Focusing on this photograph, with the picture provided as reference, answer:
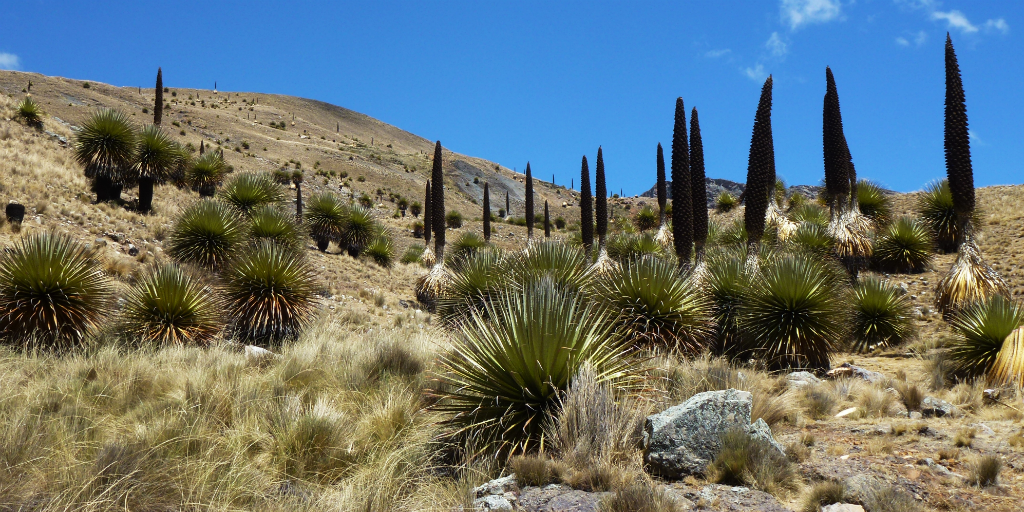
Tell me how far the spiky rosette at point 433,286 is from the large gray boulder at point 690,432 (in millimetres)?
15089

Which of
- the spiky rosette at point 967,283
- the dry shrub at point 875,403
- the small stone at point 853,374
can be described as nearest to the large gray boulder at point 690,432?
the dry shrub at point 875,403

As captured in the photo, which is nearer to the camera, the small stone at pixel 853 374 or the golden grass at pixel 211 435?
the golden grass at pixel 211 435

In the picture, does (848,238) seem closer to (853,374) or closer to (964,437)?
(853,374)

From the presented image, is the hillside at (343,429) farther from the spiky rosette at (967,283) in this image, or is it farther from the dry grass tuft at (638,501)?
the spiky rosette at (967,283)

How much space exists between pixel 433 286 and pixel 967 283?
14.5 meters

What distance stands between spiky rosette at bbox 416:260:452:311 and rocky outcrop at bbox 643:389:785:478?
1510cm

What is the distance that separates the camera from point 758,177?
14.0 m

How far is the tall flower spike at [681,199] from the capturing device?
1330 centimetres

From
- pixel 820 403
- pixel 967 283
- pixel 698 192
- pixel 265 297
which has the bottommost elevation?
pixel 820 403

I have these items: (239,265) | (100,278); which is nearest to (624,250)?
(239,265)

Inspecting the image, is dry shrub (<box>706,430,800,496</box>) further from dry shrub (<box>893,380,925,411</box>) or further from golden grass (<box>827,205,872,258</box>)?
golden grass (<box>827,205,872,258</box>)

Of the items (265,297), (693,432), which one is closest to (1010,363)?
(693,432)

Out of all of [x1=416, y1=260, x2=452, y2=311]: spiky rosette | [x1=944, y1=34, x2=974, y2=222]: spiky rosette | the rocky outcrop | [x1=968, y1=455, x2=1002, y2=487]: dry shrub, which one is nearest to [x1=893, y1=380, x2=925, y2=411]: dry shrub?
[x1=968, y1=455, x2=1002, y2=487]: dry shrub

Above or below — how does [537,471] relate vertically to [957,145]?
below
